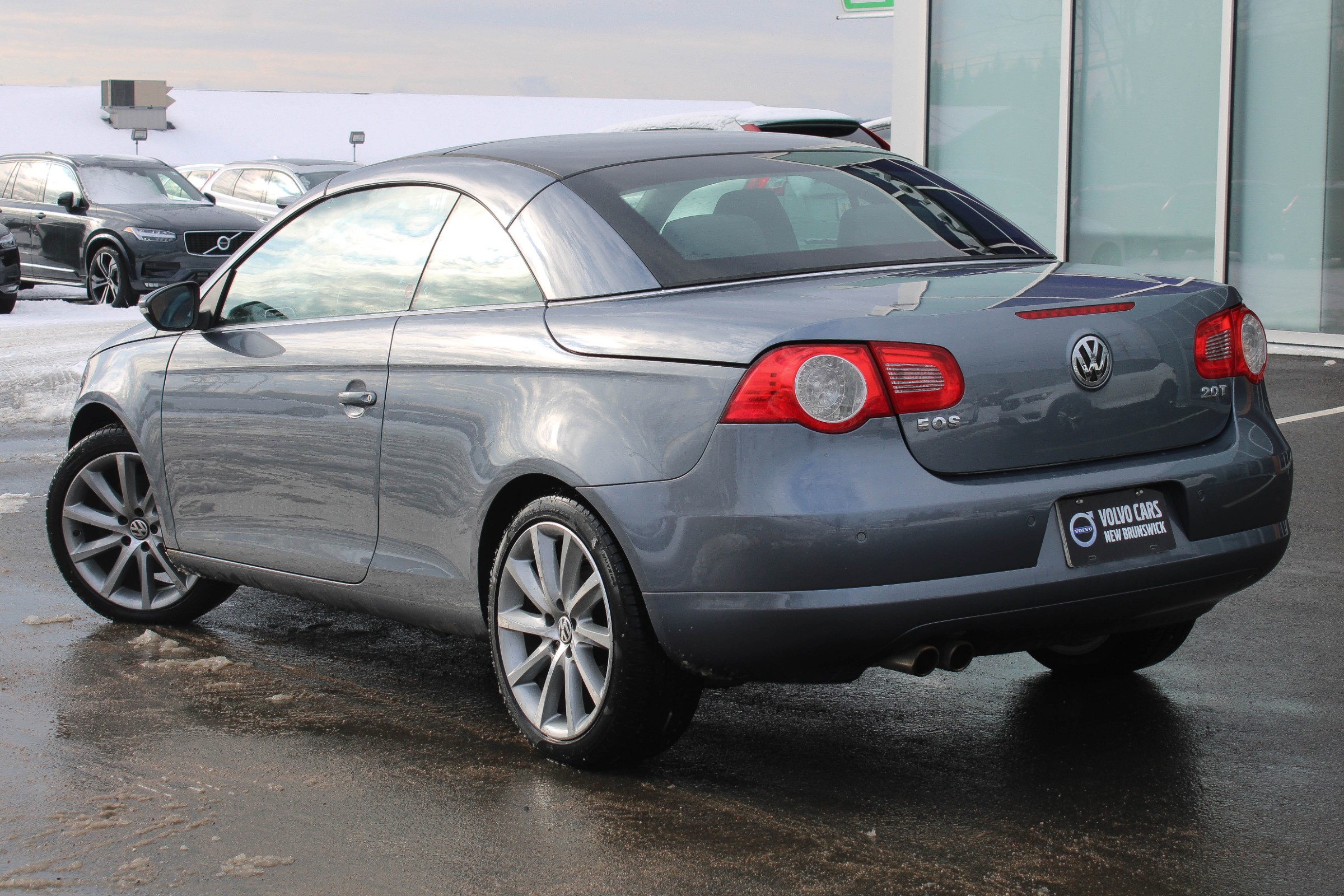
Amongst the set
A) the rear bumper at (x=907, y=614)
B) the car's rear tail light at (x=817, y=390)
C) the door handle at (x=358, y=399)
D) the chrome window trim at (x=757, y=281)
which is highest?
the chrome window trim at (x=757, y=281)

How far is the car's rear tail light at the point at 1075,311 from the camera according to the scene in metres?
3.43

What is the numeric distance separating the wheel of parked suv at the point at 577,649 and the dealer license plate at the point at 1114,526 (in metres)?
0.95

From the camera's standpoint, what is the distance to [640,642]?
139 inches

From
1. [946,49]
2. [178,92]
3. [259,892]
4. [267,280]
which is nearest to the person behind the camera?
[259,892]

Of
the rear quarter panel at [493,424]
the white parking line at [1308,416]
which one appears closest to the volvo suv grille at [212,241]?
the white parking line at [1308,416]

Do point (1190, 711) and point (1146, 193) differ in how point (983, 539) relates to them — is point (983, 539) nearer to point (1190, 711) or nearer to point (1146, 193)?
point (1190, 711)

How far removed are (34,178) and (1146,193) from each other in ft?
44.3

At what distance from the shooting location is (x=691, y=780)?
371cm

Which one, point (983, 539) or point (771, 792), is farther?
point (771, 792)

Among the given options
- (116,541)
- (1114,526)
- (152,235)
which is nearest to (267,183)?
(152,235)

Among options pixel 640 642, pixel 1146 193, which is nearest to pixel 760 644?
pixel 640 642

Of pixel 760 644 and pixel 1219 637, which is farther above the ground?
pixel 760 644

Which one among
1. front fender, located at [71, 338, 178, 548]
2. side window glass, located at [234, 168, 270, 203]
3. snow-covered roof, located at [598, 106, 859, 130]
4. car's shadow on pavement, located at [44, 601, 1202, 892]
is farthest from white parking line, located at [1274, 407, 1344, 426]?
side window glass, located at [234, 168, 270, 203]

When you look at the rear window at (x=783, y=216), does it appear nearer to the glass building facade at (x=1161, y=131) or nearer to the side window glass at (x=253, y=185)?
the glass building facade at (x=1161, y=131)
